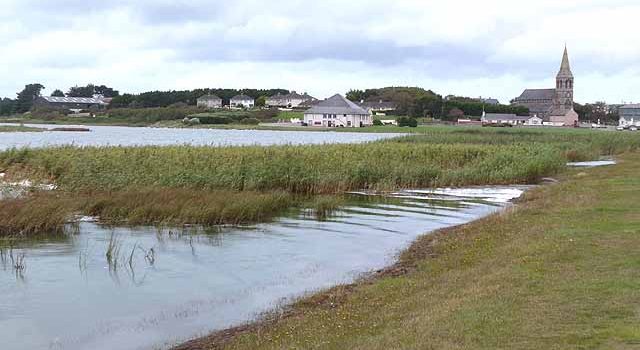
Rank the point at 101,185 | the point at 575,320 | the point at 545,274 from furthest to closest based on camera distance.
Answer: the point at 101,185 → the point at 545,274 → the point at 575,320

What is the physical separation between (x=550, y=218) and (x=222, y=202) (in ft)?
36.1

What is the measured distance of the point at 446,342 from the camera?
9.14m

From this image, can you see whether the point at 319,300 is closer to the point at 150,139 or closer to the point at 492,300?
the point at 492,300

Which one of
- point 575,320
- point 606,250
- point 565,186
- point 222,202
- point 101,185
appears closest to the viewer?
point 575,320

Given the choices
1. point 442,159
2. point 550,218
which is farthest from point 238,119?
point 550,218

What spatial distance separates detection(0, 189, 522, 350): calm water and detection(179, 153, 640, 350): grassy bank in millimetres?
1298

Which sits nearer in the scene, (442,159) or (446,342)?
(446,342)

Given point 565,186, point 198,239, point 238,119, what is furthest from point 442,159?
point 238,119

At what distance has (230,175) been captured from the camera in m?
31.5

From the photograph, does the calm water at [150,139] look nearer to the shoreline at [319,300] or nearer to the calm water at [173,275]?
the calm water at [173,275]

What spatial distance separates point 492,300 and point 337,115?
493 feet

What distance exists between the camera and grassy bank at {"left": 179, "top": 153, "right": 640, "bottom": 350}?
9.41m

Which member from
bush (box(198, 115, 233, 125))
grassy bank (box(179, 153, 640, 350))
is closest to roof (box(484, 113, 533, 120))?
bush (box(198, 115, 233, 125))

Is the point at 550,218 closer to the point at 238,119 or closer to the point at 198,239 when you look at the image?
the point at 198,239
